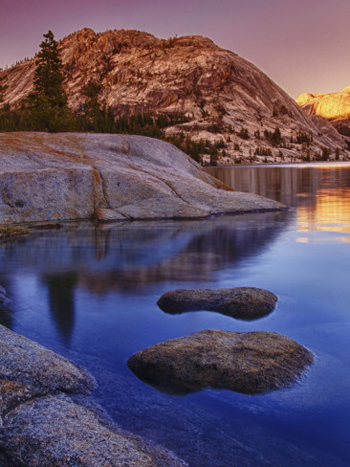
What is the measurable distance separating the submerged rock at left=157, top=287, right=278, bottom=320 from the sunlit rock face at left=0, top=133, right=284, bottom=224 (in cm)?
1189

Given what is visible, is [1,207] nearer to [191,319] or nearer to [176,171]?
A: [176,171]

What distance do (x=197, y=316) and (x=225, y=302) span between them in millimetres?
661

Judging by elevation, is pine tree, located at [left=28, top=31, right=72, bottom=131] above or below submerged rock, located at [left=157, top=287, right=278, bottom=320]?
above

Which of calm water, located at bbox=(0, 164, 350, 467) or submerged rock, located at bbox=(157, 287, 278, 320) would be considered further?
submerged rock, located at bbox=(157, 287, 278, 320)

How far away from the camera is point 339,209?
995 inches

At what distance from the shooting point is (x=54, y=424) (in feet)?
14.6

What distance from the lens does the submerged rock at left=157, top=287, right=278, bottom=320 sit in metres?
8.72

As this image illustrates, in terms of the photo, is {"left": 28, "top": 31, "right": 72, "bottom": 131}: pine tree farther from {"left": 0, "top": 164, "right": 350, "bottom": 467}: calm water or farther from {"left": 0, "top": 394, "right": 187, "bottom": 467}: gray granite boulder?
{"left": 0, "top": 394, "right": 187, "bottom": 467}: gray granite boulder

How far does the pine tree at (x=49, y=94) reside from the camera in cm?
4815

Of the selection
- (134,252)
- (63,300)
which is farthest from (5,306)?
(134,252)

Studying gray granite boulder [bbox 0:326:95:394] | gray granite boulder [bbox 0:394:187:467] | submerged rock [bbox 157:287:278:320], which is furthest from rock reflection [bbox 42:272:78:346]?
gray granite boulder [bbox 0:394:187:467]

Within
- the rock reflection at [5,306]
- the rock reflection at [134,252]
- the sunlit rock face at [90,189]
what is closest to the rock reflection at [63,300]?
the rock reflection at [134,252]

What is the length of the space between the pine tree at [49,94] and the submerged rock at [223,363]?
44.2 meters

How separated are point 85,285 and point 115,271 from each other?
4.63ft
